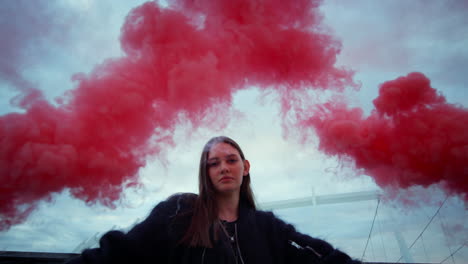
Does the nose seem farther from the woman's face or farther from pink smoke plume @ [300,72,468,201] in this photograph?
pink smoke plume @ [300,72,468,201]

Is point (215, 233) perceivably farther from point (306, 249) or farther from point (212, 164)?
point (306, 249)

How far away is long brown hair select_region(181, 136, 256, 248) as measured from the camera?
1.61 metres

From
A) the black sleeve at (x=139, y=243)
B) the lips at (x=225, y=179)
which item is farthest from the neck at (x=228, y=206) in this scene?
the black sleeve at (x=139, y=243)

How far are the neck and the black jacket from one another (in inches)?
2.7

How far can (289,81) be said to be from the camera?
387 inches

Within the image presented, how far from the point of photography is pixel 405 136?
836 cm

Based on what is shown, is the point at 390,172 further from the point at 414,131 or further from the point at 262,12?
the point at 262,12

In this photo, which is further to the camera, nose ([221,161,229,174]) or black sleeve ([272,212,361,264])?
nose ([221,161,229,174])

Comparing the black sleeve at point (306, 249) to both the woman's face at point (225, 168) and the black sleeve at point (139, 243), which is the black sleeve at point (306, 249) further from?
the black sleeve at point (139, 243)

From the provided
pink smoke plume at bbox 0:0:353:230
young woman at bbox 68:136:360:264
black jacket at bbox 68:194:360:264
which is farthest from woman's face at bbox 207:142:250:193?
pink smoke plume at bbox 0:0:353:230

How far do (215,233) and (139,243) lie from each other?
482 millimetres

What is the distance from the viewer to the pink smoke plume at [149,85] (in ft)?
23.0

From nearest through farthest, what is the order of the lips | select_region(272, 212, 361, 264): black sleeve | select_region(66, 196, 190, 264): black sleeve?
select_region(66, 196, 190, 264): black sleeve → select_region(272, 212, 361, 264): black sleeve → the lips

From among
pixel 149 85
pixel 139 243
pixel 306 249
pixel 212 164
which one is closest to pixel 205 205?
pixel 212 164
